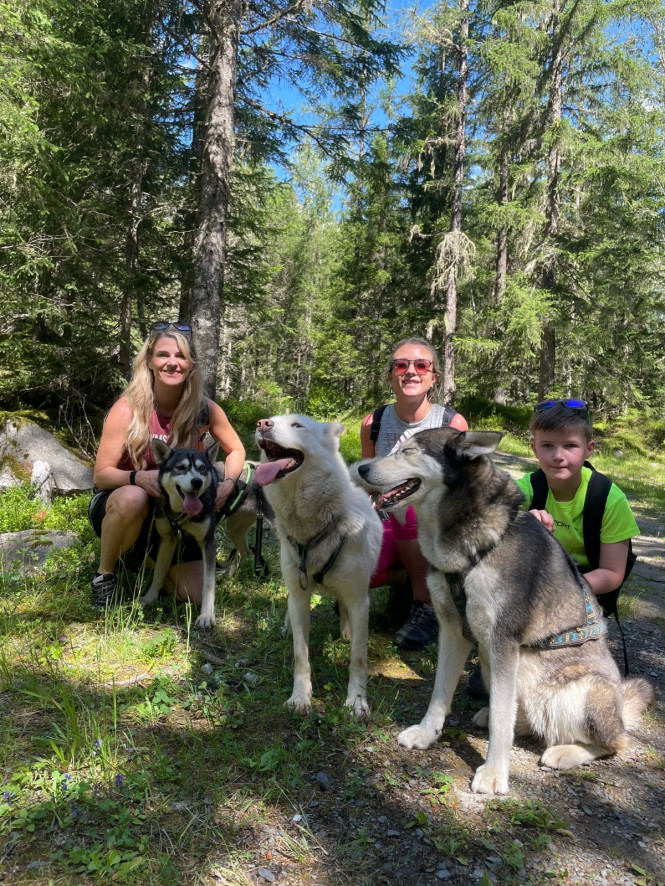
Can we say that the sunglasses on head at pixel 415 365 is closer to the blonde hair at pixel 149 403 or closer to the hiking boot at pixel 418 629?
the blonde hair at pixel 149 403

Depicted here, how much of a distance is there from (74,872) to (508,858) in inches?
61.7

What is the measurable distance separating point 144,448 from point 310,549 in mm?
1735

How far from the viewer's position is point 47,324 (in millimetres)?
8977

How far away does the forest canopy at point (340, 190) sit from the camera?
7484mm

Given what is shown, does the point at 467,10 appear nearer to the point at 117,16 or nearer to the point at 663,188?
the point at 663,188

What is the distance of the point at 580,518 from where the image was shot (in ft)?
10.2

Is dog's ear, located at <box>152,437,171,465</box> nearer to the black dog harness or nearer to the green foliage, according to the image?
the black dog harness

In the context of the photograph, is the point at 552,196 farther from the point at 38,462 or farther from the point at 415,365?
the point at 38,462

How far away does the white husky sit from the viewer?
9.59 ft

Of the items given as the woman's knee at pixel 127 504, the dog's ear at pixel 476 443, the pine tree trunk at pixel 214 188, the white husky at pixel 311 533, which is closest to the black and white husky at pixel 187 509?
the woman's knee at pixel 127 504

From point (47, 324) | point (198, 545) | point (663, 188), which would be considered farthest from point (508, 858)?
point (663, 188)

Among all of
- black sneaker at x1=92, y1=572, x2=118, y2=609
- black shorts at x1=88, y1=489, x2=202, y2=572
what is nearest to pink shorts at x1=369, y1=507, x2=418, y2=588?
black shorts at x1=88, y1=489, x2=202, y2=572

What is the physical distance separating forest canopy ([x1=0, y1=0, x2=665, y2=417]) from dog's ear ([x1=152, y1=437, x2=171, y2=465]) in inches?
158

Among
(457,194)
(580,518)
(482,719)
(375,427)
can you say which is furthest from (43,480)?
(457,194)
